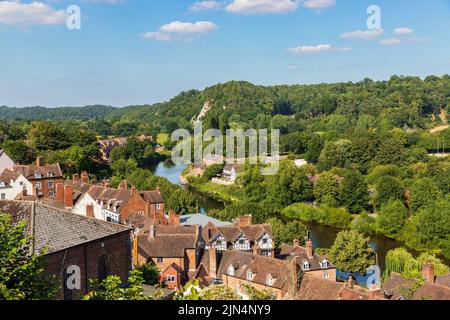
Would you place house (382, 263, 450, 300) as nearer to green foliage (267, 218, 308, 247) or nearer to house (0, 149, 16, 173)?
green foliage (267, 218, 308, 247)

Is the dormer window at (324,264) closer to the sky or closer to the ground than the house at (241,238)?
closer to the ground

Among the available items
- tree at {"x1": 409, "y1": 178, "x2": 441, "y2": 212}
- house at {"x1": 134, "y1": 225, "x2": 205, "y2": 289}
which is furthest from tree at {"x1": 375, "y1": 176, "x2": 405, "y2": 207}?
house at {"x1": 134, "y1": 225, "x2": 205, "y2": 289}

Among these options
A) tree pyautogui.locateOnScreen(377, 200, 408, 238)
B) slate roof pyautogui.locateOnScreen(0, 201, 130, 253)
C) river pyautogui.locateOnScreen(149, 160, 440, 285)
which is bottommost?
river pyautogui.locateOnScreen(149, 160, 440, 285)

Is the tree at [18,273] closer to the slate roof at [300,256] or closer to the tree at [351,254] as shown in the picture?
the slate roof at [300,256]

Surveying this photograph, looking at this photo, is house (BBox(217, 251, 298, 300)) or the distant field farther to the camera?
the distant field

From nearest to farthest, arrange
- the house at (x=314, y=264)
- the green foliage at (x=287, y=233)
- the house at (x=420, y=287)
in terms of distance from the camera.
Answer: the house at (x=420, y=287)
the house at (x=314, y=264)
the green foliage at (x=287, y=233)

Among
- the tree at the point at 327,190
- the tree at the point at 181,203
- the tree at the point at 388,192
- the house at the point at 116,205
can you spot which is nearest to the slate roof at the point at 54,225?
the house at the point at 116,205
